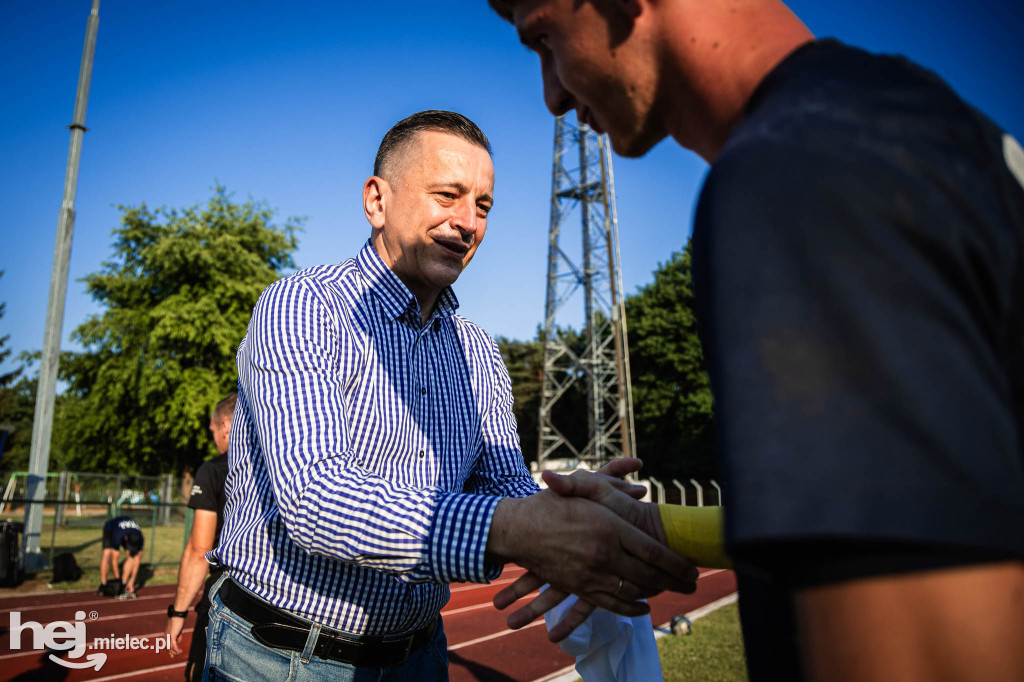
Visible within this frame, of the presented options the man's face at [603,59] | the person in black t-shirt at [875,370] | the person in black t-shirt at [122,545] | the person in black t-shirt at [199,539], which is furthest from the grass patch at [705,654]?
the person in black t-shirt at [122,545]

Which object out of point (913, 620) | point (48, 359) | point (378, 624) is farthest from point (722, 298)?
point (48, 359)

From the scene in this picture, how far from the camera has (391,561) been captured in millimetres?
1355

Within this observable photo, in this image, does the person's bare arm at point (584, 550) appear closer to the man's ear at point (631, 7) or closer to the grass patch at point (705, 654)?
the man's ear at point (631, 7)

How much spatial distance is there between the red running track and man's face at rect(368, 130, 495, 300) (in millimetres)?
6278

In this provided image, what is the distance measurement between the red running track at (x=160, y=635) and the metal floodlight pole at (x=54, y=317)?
147 cm

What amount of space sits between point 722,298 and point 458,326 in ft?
6.69

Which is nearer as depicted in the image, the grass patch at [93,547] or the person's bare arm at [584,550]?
the person's bare arm at [584,550]

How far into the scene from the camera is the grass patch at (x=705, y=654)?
6621 mm

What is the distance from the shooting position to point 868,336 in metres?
0.48

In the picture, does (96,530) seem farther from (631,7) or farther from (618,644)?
(631,7)

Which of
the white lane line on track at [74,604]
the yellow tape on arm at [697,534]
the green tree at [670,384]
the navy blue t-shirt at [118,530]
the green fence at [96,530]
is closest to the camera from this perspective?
the yellow tape on arm at [697,534]

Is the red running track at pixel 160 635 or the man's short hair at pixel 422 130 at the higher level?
the man's short hair at pixel 422 130

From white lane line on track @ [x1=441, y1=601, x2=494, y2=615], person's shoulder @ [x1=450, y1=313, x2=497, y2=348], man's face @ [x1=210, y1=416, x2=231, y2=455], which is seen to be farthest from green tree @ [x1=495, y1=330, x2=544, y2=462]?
person's shoulder @ [x1=450, y1=313, x2=497, y2=348]

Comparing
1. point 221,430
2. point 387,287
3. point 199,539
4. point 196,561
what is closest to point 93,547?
point 221,430
